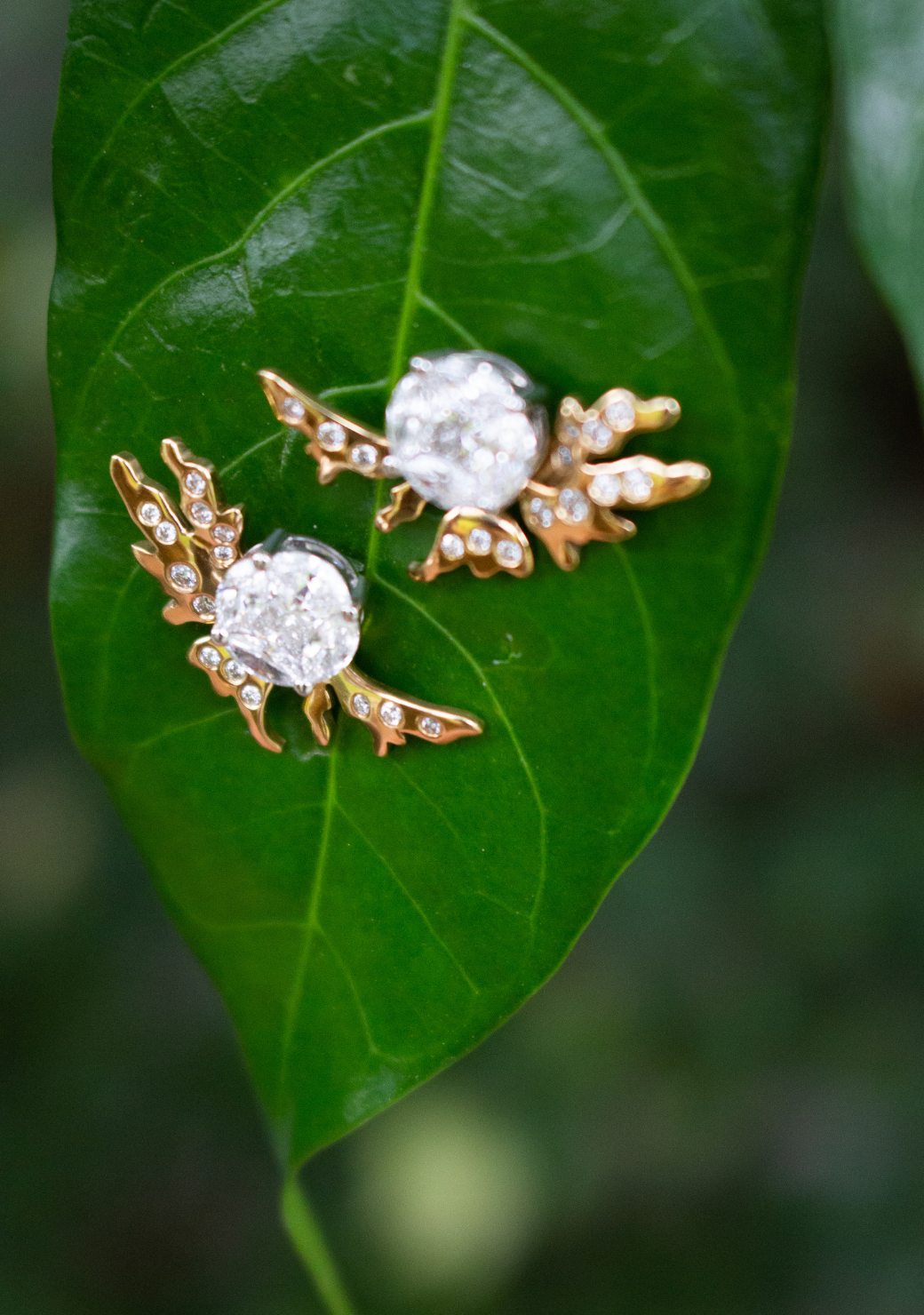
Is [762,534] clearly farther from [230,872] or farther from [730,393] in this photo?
[230,872]

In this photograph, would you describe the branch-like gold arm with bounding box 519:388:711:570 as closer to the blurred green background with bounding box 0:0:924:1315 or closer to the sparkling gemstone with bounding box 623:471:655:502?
the sparkling gemstone with bounding box 623:471:655:502

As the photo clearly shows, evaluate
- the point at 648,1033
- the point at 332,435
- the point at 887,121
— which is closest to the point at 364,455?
the point at 332,435

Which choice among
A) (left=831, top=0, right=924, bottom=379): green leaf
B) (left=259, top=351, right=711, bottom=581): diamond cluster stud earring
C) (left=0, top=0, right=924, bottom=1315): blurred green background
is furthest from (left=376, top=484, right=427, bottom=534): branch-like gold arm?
(left=0, top=0, right=924, bottom=1315): blurred green background

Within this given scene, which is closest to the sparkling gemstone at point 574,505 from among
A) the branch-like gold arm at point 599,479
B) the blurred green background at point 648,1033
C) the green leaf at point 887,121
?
the branch-like gold arm at point 599,479

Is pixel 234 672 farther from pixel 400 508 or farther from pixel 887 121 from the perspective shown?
pixel 887 121

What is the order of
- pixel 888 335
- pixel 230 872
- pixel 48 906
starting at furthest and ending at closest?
pixel 48 906 → pixel 888 335 → pixel 230 872

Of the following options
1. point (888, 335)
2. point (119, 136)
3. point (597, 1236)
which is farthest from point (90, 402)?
point (597, 1236)
